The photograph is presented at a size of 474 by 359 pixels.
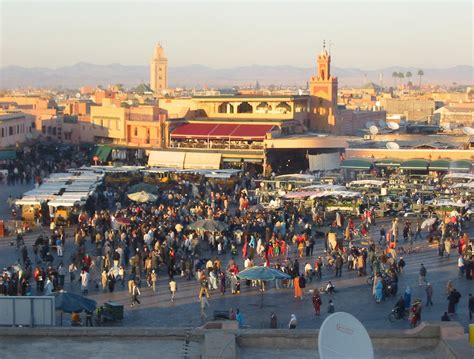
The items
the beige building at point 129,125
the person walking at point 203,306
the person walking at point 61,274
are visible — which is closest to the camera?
the person walking at point 203,306

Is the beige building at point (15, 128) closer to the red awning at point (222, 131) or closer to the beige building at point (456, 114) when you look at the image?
the red awning at point (222, 131)

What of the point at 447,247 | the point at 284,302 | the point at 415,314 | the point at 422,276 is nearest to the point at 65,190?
the point at 447,247

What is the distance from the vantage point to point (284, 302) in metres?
20.6

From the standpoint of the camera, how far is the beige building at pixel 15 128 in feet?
173

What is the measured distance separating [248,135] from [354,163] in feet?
21.4

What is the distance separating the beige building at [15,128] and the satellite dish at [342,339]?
142 feet

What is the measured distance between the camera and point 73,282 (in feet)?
74.0

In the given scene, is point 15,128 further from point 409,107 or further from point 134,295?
point 409,107

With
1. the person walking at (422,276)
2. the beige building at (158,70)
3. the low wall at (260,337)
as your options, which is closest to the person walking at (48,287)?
the low wall at (260,337)

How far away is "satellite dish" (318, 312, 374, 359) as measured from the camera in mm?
10852

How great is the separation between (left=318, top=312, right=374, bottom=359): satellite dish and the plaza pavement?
7.33 m

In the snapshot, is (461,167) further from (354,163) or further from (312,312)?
(312,312)

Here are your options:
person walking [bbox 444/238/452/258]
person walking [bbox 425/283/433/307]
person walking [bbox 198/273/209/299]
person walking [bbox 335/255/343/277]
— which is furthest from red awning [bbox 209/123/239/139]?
person walking [bbox 425/283/433/307]

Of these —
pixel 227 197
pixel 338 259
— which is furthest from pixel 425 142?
pixel 338 259
